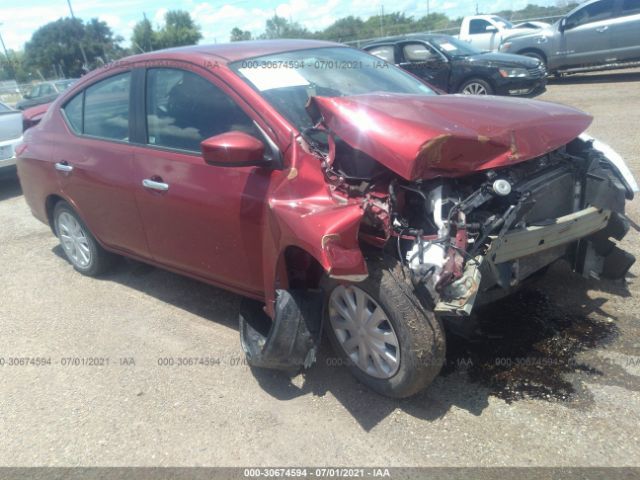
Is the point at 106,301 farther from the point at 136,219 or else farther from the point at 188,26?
the point at 188,26

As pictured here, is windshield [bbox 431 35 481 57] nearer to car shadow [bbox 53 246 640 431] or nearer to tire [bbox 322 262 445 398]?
car shadow [bbox 53 246 640 431]

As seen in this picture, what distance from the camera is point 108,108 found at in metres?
4.04

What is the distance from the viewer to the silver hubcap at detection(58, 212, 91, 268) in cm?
468

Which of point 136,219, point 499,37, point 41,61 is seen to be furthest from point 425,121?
point 41,61

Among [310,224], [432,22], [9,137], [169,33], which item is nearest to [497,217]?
[310,224]


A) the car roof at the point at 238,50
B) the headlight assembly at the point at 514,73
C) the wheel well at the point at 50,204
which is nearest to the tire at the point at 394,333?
the car roof at the point at 238,50

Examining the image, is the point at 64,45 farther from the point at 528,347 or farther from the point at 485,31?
the point at 528,347

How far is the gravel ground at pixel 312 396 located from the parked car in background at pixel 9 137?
523 cm

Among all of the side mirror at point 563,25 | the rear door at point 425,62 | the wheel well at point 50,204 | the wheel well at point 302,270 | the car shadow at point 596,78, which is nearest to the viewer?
the wheel well at point 302,270

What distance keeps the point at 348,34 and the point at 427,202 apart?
36289 mm

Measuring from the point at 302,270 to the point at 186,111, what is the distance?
1.29m

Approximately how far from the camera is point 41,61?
63.3 meters

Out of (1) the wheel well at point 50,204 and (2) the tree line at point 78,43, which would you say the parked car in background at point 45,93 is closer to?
(1) the wheel well at point 50,204

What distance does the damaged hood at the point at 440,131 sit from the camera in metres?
2.52
